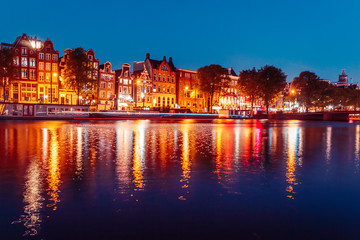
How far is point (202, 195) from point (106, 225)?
2.75 m

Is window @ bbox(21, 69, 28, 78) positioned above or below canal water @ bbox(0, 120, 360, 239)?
above

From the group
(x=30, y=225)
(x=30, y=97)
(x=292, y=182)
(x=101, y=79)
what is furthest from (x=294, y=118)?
A: (x=30, y=225)

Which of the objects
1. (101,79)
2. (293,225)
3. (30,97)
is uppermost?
(101,79)

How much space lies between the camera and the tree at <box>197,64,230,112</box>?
92062 millimetres

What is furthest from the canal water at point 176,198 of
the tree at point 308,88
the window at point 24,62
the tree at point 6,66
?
the tree at point 308,88

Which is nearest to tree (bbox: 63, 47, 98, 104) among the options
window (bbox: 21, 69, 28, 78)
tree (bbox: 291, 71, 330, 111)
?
window (bbox: 21, 69, 28, 78)

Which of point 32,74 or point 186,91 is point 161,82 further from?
point 32,74

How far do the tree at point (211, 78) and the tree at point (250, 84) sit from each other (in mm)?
5263

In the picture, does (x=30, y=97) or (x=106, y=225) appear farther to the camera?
(x=30, y=97)

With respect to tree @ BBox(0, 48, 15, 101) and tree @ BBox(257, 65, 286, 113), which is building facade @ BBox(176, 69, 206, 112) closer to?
tree @ BBox(257, 65, 286, 113)

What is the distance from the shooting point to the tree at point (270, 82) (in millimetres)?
87600

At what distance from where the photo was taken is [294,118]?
84.5 metres

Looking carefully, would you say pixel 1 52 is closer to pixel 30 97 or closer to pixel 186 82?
pixel 30 97

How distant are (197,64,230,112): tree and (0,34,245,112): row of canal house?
2758 mm
